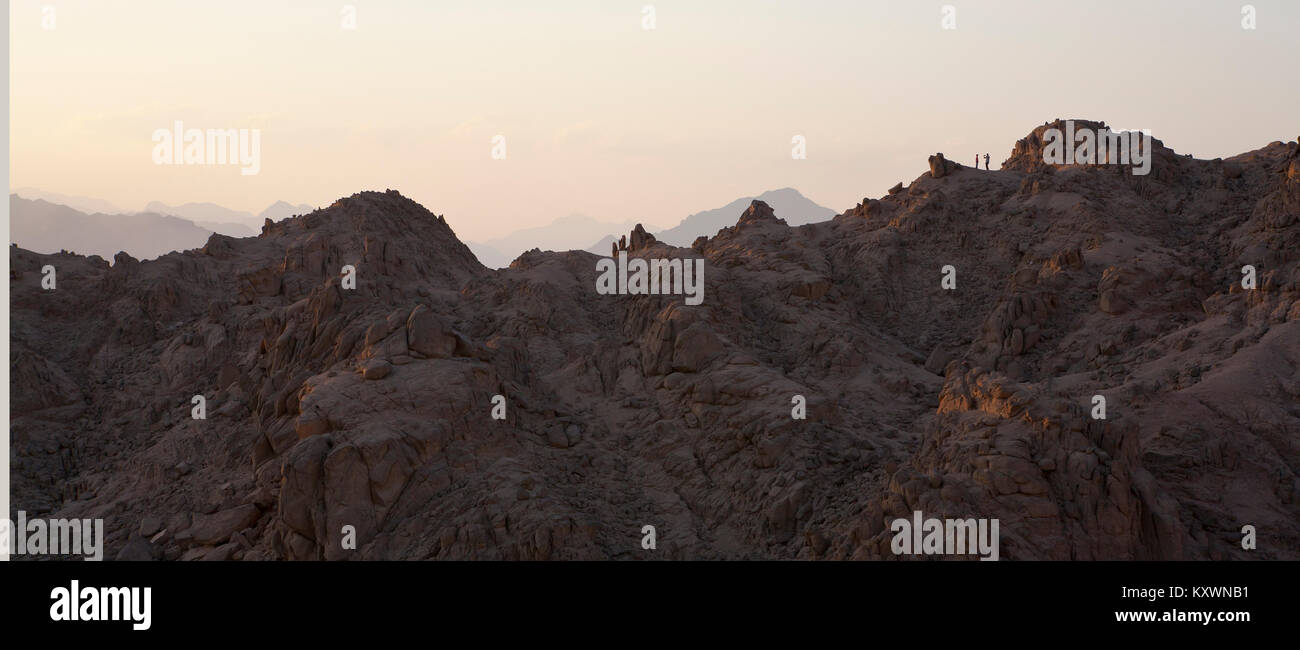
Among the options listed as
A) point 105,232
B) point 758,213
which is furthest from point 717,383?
point 105,232

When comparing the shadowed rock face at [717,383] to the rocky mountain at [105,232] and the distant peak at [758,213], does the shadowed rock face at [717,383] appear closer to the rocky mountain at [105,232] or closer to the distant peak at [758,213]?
the distant peak at [758,213]

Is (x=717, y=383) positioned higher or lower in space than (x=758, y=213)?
lower

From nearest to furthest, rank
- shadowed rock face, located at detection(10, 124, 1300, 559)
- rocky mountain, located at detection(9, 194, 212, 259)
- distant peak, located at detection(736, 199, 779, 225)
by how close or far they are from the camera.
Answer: shadowed rock face, located at detection(10, 124, 1300, 559)
distant peak, located at detection(736, 199, 779, 225)
rocky mountain, located at detection(9, 194, 212, 259)

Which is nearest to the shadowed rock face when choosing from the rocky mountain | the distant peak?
the distant peak

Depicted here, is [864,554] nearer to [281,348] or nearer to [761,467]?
[761,467]

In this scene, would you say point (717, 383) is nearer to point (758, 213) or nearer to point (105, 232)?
point (758, 213)

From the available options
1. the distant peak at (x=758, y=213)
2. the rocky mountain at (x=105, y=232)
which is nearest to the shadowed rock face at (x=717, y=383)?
the distant peak at (x=758, y=213)

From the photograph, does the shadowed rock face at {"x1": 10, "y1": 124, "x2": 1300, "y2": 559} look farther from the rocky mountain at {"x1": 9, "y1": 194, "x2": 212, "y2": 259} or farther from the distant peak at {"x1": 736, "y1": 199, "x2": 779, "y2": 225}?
the rocky mountain at {"x1": 9, "y1": 194, "x2": 212, "y2": 259}

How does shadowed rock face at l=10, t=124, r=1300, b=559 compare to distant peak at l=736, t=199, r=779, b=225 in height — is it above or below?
below
